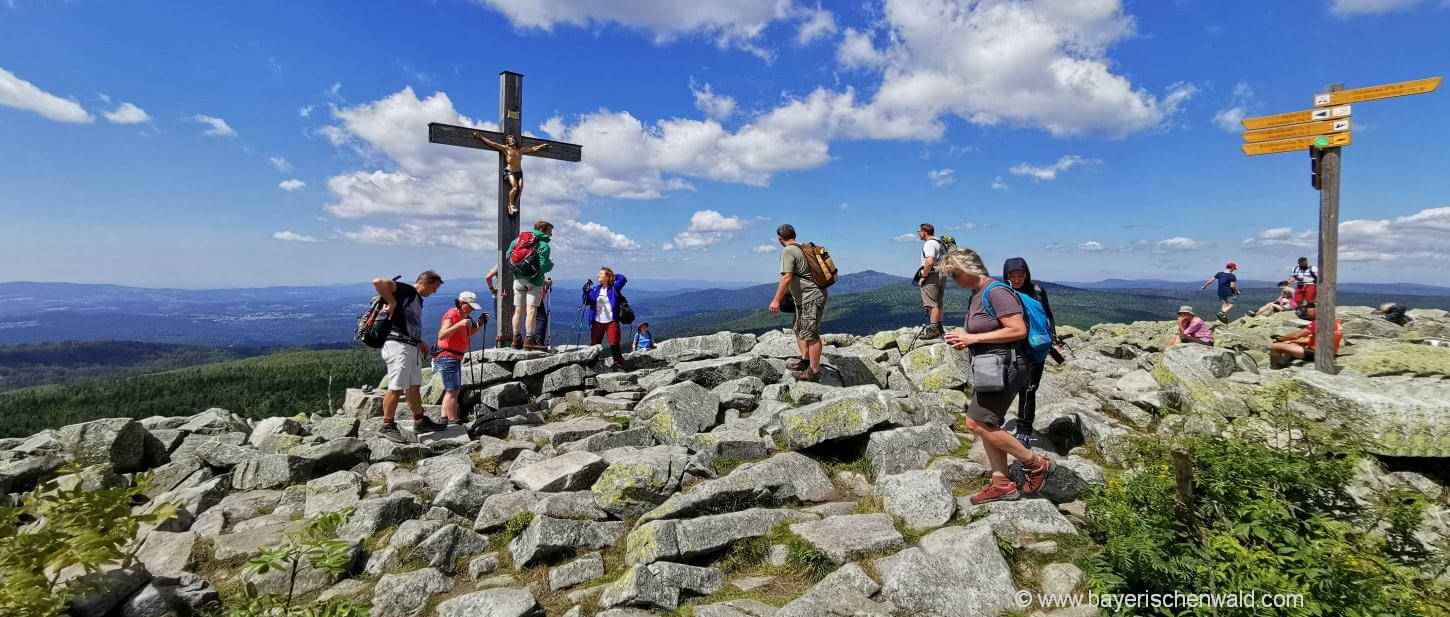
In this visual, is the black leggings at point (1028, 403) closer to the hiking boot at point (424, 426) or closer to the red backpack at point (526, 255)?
the hiking boot at point (424, 426)

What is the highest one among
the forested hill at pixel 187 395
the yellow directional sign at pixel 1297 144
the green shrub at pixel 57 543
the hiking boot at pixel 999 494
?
the yellow directional sign at pixel 1297 144

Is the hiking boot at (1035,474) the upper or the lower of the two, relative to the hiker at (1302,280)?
lower

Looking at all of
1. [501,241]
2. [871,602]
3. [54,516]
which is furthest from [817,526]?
[501,241]

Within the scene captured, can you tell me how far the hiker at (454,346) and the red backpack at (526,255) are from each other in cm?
272

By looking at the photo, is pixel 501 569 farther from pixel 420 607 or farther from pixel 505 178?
pixel 505 178

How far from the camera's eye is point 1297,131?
9.91 meters

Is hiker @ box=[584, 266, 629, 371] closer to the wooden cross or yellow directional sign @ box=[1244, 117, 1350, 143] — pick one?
the wooden cross

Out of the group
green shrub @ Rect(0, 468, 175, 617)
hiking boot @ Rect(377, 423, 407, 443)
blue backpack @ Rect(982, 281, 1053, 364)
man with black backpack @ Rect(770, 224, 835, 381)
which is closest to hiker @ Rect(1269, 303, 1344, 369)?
man with black backpack @ Rect(770, 224, 835, 381)

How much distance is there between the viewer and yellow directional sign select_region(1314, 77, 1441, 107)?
9.04 m

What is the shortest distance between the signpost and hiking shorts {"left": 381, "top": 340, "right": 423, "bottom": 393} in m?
14.0

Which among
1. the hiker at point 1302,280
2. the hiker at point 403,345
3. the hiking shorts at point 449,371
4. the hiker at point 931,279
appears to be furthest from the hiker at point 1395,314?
the hiker at point 403,345

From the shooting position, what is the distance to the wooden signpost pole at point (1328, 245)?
9.79m

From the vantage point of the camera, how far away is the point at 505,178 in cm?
1385

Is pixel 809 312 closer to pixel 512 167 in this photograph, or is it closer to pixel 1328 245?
pixel 512 167
